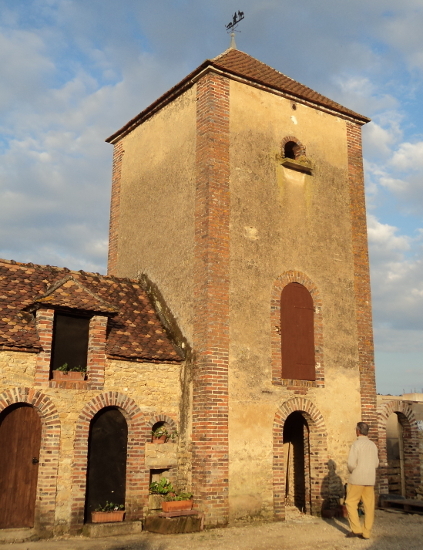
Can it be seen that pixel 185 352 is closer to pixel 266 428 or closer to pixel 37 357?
pixel 266 428

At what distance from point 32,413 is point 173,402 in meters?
2.88

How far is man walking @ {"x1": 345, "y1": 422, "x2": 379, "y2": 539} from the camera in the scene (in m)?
9.33

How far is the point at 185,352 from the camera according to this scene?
39.4 feet

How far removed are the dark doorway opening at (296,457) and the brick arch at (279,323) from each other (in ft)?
3.17

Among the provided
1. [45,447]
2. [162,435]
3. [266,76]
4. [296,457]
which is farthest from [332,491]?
[266,76]

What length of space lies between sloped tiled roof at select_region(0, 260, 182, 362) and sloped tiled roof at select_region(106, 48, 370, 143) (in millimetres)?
4812

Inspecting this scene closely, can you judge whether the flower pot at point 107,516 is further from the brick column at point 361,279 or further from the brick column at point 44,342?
the brick column at point 361,279

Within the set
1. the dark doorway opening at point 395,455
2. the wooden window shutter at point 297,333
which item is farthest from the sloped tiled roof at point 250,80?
the dark doorway opening at point 395,455

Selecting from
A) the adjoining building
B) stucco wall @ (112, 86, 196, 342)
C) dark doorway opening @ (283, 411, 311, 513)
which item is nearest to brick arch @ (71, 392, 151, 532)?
the adjoining building

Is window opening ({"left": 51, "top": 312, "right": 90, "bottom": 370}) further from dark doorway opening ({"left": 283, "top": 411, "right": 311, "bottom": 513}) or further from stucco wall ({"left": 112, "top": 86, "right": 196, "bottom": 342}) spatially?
dark doorway opening ({"left": 283, "top": 411, "right": 311, "bottom": 513})

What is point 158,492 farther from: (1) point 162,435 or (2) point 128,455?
(1) point 162,435

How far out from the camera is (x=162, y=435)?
11.4 metres

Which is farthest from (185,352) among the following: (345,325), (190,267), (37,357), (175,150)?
(175,150)

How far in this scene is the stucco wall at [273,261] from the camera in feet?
38.0
